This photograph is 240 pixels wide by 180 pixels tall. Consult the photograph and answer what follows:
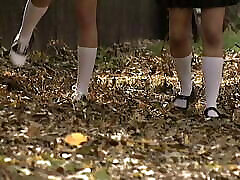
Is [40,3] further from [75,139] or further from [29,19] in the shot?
[75,139]

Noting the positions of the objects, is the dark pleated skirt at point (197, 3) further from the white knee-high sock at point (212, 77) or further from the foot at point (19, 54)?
the foot at point (19, 54)

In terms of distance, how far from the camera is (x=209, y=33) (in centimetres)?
337

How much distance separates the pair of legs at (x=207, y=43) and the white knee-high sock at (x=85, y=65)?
495 mm

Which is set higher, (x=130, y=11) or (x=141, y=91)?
(x=130, y=11)

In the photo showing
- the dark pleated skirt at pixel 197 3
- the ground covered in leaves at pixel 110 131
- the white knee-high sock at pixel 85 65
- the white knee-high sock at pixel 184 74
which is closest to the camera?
the ground covered in leaves at pixel 110 131

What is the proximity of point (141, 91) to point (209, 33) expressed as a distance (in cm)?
114

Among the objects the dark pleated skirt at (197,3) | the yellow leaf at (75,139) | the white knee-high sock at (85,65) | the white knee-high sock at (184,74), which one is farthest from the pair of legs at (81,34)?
the yellow leaf at (75,139)

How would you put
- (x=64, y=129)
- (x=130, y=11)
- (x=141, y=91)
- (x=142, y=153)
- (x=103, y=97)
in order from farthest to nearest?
(x=130, y=11) → (x=141, y=91) → (x=103, y=97) → (x=64, y=129) → (x=142, y=153)

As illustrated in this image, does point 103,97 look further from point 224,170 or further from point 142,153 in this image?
point 224,170

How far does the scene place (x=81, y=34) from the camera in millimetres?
3547

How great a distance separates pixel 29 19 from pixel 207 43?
0.99 metres

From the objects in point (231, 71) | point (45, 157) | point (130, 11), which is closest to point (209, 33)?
point (45, 157)

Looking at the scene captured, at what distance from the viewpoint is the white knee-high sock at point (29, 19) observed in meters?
3.36

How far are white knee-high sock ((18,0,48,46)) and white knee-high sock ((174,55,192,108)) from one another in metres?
0.91
